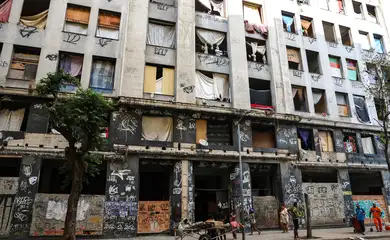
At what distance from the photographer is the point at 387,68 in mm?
18078

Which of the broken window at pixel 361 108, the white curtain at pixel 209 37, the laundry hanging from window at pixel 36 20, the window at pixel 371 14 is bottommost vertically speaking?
the broken window at pixel 361 108

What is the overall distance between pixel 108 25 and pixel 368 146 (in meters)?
22.0

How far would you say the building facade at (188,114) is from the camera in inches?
576

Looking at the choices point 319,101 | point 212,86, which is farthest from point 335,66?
point 212,86

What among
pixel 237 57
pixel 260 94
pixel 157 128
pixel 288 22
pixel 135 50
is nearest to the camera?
pixel 157 128

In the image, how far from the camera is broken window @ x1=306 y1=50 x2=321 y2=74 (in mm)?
22581

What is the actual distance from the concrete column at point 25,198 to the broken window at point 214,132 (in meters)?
9.22

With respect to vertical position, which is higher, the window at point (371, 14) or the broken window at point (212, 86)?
the window at point (371, 14)

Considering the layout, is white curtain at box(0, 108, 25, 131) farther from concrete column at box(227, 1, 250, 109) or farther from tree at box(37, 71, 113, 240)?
concrete column at box(227, 1, 250, 109)

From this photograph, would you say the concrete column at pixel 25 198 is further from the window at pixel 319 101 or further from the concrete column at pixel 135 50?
the window at pixel 319 101

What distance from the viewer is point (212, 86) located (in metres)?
18.8

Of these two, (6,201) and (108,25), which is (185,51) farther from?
(6,201)

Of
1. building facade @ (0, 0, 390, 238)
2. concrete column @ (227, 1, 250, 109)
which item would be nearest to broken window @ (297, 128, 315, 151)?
building facade @ (0, 0, 390, 238)

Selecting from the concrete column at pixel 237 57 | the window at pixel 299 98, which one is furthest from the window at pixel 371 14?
the concrete column at pixel 237 57
